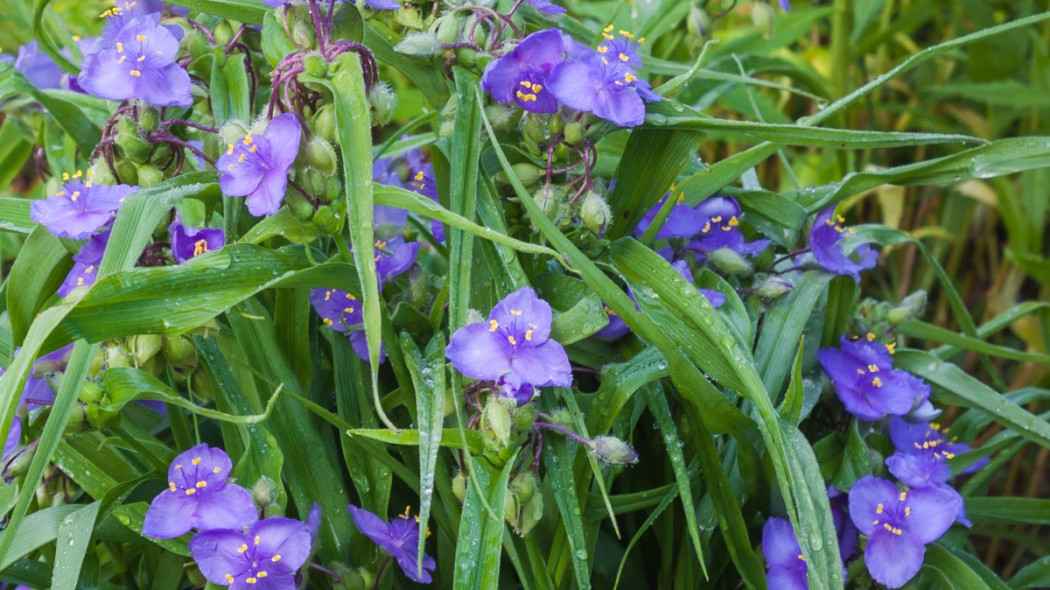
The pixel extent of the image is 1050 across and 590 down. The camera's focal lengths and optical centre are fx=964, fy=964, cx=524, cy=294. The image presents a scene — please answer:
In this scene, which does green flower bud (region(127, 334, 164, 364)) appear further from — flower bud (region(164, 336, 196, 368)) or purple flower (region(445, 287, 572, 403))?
purple flower (region(445, 287, 572, 403))

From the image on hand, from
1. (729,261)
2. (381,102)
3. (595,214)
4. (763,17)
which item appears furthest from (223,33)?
(763,17)

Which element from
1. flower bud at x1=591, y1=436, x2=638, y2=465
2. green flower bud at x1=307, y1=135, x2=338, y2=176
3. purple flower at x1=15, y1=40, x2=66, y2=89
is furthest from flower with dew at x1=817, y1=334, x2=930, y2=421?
purple flower at x1=15, y1=40, x2=66, y2=89

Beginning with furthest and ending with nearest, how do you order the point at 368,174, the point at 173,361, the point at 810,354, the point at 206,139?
1. the point at 810,354
2. the point at 206,139
3. the point at 173,361
4. the point at 368,174

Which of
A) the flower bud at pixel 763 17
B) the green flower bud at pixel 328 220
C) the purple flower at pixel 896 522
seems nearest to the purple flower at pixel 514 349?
the green flower bud at pixel 328 220

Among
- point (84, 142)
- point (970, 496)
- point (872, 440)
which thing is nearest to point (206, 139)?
point (84, 142)

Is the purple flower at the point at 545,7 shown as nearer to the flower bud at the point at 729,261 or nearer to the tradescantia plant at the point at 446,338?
the tradescantia plant at the point at 446,338

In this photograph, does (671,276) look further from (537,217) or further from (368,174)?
(368,174)

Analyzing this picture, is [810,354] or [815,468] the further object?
[810,354]
